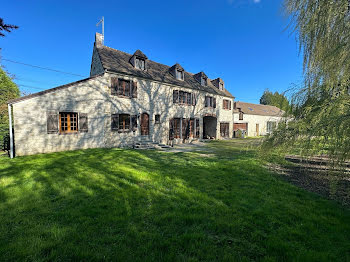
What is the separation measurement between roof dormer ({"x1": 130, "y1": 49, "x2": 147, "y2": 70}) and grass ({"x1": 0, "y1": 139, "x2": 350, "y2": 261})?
12108 millimetres

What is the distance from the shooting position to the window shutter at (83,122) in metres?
11.3

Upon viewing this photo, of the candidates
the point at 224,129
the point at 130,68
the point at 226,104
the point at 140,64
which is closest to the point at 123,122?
the point at 130,68

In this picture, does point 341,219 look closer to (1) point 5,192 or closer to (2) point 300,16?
(2) point 300,16

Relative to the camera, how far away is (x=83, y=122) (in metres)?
11.4

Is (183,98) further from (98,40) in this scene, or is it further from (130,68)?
(98,40)

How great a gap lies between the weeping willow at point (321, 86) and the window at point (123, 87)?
1163 centimetres

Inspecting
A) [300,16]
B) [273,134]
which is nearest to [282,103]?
[273,134]

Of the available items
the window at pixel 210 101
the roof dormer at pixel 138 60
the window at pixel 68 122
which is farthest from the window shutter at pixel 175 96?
the window at pixel 68 122

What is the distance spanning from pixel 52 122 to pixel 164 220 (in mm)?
10457

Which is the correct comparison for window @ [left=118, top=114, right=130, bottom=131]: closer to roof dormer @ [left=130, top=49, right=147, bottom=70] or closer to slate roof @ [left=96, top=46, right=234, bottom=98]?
slate roof @ [left=96, top=46, right=234, bottom=98]

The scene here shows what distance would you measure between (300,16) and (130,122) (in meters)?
12.2

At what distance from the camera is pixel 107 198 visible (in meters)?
4.14

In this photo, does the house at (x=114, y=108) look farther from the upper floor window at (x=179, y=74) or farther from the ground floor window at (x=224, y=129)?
the ground floor window at (x=224, y=129)

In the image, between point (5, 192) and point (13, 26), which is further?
point (5, 192)
